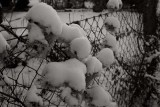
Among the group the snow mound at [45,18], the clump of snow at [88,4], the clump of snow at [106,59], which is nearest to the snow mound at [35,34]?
the snow mound at [45,18]

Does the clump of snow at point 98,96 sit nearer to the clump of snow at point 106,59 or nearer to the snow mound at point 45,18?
the clump of snow at point 106,59

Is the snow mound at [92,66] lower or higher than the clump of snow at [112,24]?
lower

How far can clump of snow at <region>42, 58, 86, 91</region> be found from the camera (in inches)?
42.4

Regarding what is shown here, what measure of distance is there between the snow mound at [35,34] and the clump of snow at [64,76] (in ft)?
0.59

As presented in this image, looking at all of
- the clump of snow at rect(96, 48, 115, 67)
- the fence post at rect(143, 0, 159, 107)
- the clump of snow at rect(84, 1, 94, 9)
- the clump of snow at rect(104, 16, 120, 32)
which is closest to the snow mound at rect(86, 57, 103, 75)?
the clump of snow at rect(96, 48, 115, 67)

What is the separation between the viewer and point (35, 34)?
957 mm

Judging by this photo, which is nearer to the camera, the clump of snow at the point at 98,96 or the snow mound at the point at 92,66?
the snow mound at the point at 92,66

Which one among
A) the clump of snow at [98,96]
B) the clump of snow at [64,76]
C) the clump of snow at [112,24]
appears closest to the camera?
the clump of snow at [64,76]

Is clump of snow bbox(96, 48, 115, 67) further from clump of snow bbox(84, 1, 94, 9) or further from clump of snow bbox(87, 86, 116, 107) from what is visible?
clump of snow bbox(84, 1, 94, 9)

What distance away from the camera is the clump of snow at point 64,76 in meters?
1.08

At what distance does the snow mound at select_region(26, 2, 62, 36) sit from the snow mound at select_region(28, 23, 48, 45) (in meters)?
0.03

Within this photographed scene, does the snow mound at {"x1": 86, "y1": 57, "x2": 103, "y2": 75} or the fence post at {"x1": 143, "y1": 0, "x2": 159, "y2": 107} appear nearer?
the snow mound at {"x1": 86, "y1": 57, "x2": 103, "y2": 75}

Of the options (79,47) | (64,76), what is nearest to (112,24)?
(79,47)

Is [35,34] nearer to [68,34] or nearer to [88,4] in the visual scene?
[68,34]
